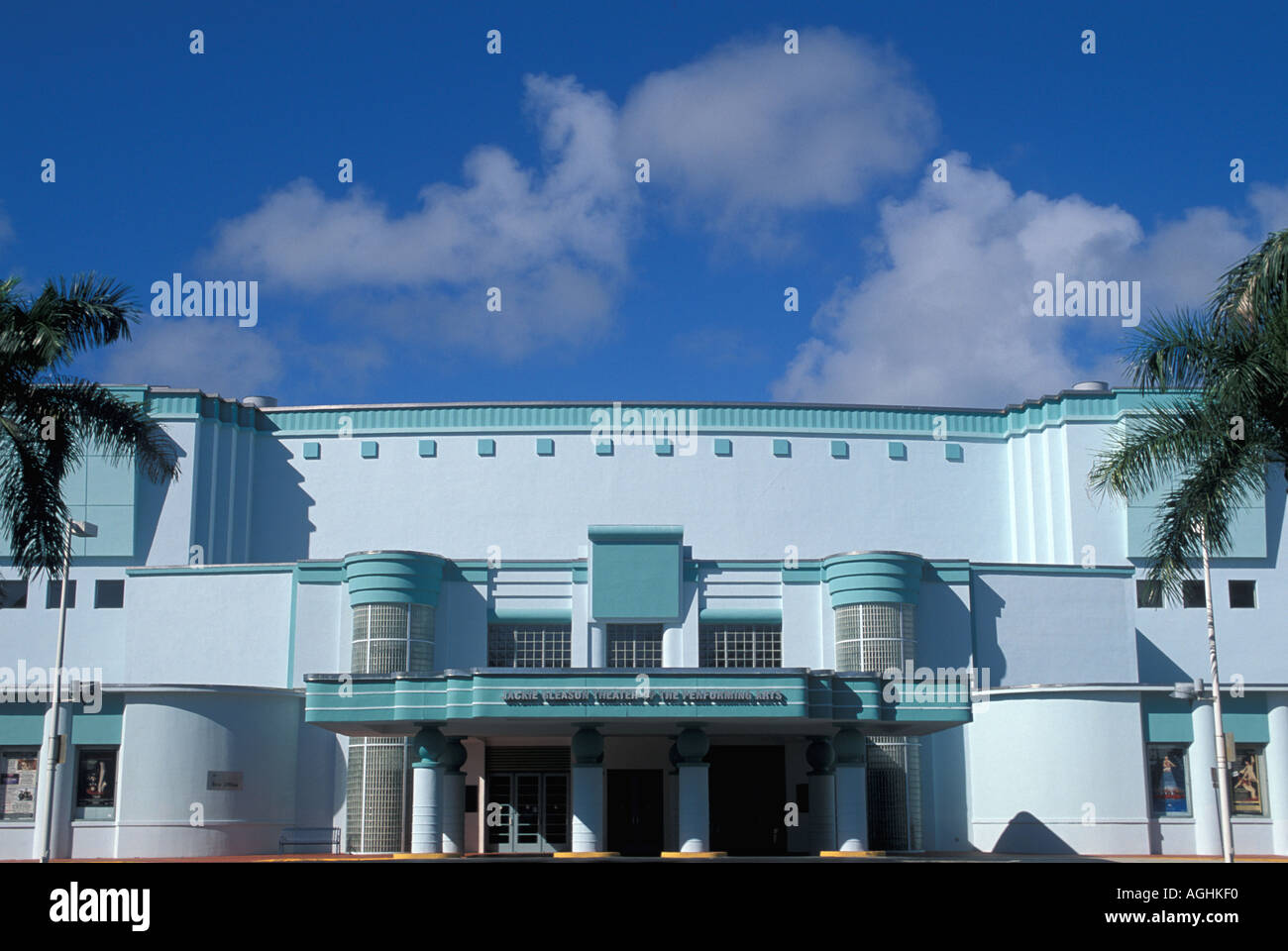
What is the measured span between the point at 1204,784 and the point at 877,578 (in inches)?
400

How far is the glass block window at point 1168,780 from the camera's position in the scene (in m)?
37.4

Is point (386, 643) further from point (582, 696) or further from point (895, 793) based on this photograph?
point (895, 793)

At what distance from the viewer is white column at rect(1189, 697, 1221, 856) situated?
37.0 metres

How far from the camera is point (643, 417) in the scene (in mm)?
47438

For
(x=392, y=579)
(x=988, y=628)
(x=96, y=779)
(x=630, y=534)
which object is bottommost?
(x=96, y=779)

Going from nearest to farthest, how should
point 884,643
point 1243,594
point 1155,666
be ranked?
point 884,643 → point 1155,666 → point 1243,594

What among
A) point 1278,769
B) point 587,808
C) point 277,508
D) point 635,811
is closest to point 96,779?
point 277,508

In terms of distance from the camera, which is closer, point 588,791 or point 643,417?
point 588,791

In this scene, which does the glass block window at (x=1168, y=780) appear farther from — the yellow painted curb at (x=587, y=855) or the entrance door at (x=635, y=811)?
the yellow painted curb at (x=587, y=855)

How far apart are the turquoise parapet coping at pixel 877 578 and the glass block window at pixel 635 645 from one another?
213 inches

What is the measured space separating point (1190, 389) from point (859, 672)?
11.6m

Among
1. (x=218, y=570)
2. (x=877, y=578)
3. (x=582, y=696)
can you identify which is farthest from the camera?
(x=218, y=570)

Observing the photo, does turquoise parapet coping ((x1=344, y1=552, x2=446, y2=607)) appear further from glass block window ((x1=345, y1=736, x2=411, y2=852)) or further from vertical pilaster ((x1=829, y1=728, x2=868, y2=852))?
vertical pilaster ((x1=829, y1=728, x2=868, y2=852))
